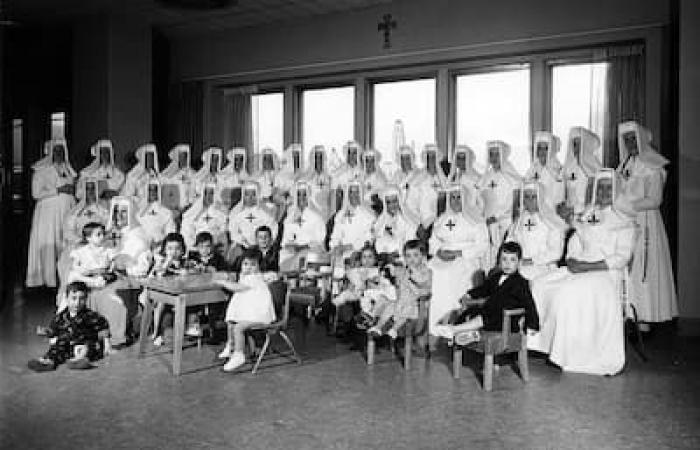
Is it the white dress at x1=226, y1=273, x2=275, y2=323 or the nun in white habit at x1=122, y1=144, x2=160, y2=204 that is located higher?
the nun in white habit at x1=122, y1=144, x2=160, y2=204

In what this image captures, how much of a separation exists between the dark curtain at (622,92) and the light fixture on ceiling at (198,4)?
427 cm

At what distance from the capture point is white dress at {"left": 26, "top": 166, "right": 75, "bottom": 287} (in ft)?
27.5

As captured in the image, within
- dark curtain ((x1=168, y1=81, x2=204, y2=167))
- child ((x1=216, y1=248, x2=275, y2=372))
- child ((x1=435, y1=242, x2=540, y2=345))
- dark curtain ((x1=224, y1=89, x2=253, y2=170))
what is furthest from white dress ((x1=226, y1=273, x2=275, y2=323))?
dark curtain ((x1=168, y1=81, x2=204, y2=167))

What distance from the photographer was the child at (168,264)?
579 centimetres

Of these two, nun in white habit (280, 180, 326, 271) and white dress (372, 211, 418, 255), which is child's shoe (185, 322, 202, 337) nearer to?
nun in white habit (280, 180, 326, 271)

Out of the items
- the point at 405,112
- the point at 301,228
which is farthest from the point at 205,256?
the point at 405,112

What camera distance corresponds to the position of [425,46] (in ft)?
27.6

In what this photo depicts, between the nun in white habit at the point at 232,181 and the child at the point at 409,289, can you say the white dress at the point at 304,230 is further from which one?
the child at the point at 409,289

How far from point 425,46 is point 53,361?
523cm

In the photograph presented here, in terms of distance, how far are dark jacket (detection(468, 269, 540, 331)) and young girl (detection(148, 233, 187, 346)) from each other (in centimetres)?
227

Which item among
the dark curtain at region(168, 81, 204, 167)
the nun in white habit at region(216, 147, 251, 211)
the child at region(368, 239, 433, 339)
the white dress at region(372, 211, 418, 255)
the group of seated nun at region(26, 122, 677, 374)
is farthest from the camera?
the dark curtain at region(168, 81, 204, 167)

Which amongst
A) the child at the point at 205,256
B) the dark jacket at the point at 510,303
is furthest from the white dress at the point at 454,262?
the child at the point at 205,256

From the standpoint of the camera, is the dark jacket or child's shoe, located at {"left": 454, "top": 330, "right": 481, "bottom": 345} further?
the dark jacket

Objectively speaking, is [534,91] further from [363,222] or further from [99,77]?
[99,77]
